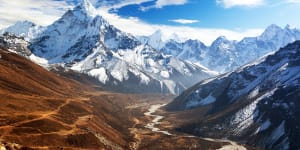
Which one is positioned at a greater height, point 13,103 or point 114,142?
point 13,103

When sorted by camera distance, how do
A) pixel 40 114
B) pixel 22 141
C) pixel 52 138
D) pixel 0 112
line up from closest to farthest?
pixel 22 141
pixel 52 138
pixel 0 112
pixel 40 114

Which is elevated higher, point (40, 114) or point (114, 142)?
point (40, 114)

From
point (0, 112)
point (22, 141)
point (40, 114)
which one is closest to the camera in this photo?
point (22, 141)

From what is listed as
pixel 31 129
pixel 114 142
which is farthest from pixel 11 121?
pixel 114 142

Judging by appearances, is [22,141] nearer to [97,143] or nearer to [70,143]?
[70,143]

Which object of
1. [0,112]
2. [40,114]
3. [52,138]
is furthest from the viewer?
[40,114]

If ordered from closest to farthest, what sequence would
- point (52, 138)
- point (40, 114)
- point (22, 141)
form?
point (22, 141)
point (52, 138)
point (40, 114)

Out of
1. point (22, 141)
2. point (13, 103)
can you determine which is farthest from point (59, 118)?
point (22, 141)

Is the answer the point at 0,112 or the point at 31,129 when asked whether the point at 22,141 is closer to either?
the point at 31,129

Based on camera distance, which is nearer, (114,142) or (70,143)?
(70,143)
